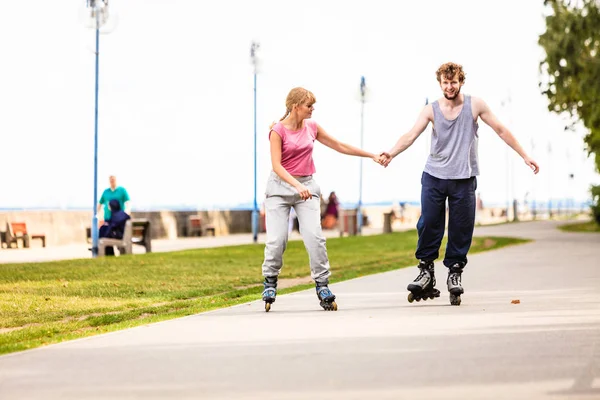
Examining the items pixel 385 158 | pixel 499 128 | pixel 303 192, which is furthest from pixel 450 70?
pixel 303 192

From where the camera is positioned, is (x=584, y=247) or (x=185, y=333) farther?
(x=584, y=247)

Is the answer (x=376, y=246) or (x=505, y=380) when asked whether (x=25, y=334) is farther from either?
(x=376, y=246)

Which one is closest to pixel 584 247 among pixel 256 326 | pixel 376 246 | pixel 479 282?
pixel 376 246

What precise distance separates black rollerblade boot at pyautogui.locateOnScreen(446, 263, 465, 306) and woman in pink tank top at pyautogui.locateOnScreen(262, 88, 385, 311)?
1.13 metres

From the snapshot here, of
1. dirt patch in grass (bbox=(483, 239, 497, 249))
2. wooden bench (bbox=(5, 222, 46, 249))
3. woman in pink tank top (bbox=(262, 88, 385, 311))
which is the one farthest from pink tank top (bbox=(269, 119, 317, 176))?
wooden bench (bbox=(5, 222, 46, 249))

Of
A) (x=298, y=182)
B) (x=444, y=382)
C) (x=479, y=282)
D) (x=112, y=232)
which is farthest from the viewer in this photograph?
(x=112, y=232)

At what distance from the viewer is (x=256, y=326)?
8.51 metres

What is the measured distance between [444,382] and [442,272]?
10088mm

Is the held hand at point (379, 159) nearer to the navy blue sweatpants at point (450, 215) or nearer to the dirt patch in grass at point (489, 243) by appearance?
the navy blue sweatpants at point (450, 215)

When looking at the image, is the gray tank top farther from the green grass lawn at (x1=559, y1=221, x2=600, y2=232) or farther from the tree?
the green grass lawn at (x1=559, y1=221, x2=600, y2=232)

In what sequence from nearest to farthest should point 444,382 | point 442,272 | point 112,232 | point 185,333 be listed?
point 444,382 < point 185,333 < point 442,272 < point 112,232

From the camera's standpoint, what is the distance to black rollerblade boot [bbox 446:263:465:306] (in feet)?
33.2

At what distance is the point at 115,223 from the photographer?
23.4 m

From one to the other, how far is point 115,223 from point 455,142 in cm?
1444
